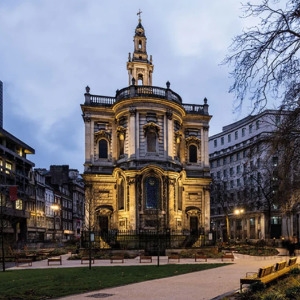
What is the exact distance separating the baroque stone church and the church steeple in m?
6.89

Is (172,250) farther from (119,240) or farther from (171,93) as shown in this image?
(171,93)

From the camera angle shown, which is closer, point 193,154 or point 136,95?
point 136,95

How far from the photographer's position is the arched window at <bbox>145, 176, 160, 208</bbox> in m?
55.2

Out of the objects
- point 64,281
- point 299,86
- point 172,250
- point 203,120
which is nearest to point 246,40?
point 299,86

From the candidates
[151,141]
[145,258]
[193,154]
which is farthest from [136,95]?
[145,258]

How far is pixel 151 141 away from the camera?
2255 inches

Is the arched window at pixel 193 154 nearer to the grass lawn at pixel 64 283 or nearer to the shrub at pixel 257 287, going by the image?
the grass lawn at pixel 64 283

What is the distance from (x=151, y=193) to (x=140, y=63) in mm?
20931

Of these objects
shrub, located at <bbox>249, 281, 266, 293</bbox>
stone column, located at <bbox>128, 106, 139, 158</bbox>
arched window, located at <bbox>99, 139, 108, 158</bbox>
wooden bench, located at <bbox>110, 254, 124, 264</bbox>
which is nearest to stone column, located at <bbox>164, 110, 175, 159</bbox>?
stone column, located at <bbox>128, 106, 139, 158</bbox>

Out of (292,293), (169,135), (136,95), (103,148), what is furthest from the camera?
(103,148)

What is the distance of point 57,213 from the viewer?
115062 millimetres

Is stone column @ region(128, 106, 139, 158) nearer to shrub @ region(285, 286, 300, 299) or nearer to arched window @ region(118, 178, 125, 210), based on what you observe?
arched window @ region(118, 178, 125, 210)

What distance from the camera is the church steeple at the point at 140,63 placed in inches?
2628

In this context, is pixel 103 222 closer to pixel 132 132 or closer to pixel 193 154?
pixel 132 132
